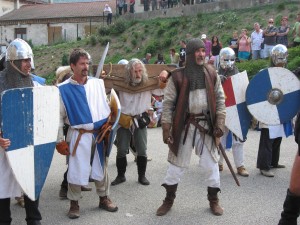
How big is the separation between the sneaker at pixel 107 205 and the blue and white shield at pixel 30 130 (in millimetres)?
1073

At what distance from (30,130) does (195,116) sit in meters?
1.72

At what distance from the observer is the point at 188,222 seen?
4535 mm

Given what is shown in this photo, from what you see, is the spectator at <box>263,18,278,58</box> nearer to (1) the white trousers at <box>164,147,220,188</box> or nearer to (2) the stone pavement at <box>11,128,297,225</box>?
(2) the stone pavement at <box>11,128,297,225</box>

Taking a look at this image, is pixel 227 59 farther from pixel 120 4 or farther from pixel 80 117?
pixel 120 4

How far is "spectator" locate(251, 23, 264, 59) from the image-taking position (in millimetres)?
14258

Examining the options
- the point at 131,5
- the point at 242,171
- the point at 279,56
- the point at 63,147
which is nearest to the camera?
the point at 63,147

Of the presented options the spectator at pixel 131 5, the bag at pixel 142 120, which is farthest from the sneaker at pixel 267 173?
the spectator at pixel 131 5

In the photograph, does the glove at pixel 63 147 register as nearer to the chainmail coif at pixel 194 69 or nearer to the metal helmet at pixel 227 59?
the chainmail coif at pixel 194 69

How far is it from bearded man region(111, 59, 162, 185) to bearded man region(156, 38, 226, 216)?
3.31ft

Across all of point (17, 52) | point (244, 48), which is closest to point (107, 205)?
point (17, 52)

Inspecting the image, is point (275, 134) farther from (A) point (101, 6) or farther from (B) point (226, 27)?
(A) point (101, 6)

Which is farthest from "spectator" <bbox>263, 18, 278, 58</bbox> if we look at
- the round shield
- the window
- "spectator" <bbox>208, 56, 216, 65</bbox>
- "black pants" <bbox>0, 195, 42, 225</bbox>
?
the window

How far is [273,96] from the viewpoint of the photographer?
5668mm

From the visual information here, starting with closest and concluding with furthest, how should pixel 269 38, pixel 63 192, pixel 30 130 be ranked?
pixel 30 130 → pixel 63 192 → pixel 269 38
